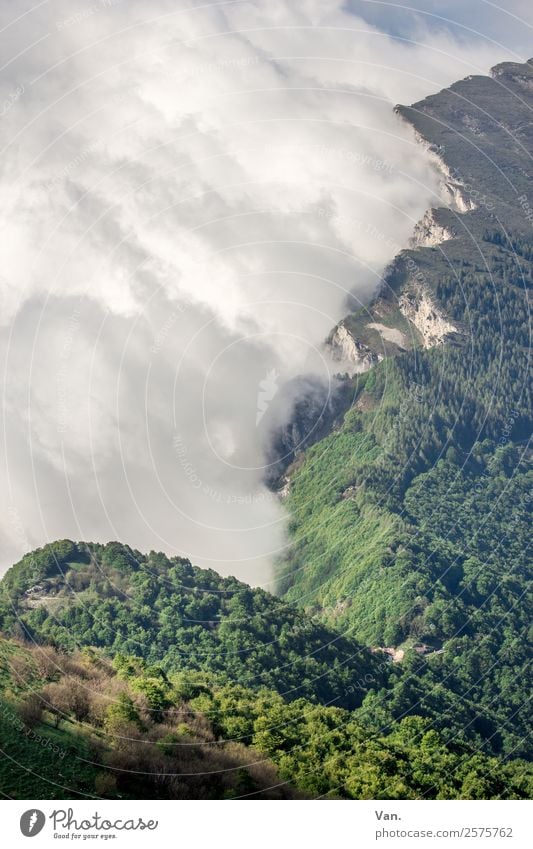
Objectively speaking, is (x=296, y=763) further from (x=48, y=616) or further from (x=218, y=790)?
(x=48, y=616)
